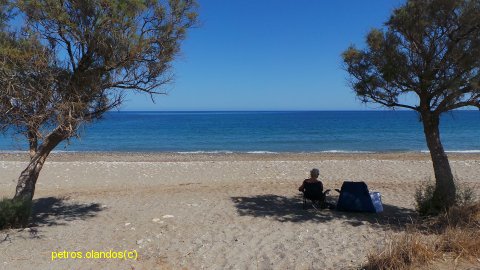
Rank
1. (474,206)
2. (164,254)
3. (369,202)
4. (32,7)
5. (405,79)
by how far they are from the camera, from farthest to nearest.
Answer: (369,202) → (405,79) → (474,206) → (32,7) → (164,254)

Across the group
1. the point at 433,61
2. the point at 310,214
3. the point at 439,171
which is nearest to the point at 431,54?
the point at 433,61

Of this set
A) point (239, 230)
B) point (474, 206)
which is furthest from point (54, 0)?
point (474, 206)

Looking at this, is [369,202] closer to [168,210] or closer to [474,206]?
[474,206]

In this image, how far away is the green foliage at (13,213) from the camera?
7457 millimetres

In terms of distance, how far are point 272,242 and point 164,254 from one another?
1803 mm

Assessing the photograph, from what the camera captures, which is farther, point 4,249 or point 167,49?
point 167,49

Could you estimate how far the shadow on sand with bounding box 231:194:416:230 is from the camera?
802 centimetres

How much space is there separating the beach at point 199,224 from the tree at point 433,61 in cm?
208

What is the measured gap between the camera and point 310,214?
8719mm

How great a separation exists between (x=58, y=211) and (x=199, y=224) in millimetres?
3665

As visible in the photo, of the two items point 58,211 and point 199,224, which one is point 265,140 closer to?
point 58,211

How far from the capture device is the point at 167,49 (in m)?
7.95

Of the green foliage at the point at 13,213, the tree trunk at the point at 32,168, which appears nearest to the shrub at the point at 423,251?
the tree trunk at the point at 32,168

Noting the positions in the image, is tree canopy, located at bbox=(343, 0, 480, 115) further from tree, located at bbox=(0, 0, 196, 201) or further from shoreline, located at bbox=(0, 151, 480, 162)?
shoreline, located at bbox=(0, 151, 480, 162)
